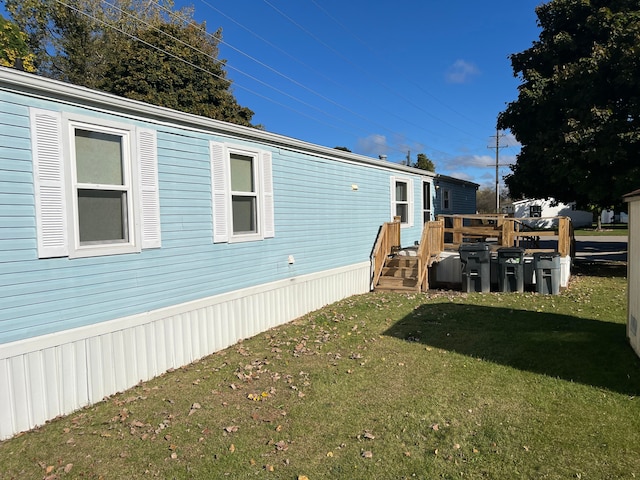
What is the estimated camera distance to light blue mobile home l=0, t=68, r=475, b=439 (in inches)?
156

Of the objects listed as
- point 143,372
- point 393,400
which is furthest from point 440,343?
point 143,372

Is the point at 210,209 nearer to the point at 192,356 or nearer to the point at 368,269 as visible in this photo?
the point at 192,356

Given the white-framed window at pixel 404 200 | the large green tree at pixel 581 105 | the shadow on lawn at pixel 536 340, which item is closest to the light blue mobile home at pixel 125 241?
the shadow on lawn at pixel 536 340

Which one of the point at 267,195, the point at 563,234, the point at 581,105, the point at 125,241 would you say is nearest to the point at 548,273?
the point at 563,234

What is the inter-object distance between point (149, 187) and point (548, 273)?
808cm

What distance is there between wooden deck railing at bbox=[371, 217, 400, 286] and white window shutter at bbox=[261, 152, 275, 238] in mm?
3966

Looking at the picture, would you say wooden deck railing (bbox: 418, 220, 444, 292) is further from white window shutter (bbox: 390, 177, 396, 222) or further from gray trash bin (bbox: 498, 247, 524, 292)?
gray trash bin (bbox: 498, 247, 524, 292)

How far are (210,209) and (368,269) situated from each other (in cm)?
520

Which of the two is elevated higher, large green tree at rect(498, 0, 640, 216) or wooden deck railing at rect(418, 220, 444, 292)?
large green tree at rect(498, 0, 640, 216)

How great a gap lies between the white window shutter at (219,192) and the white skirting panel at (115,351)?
37.2 inches

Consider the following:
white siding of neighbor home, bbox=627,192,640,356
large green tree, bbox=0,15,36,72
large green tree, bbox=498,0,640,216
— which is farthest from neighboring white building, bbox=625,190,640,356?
large green tree, bbox=0,15,36,72

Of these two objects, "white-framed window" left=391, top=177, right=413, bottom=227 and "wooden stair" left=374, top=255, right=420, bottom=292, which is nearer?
"wooden stair" left=374, top=255, right=420, bottom=292

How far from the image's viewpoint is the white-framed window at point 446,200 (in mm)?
14984

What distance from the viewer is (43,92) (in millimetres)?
4125
